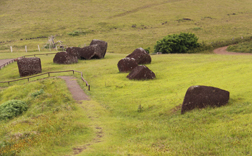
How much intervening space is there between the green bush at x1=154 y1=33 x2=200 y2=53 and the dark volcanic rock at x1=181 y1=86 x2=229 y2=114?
132ft

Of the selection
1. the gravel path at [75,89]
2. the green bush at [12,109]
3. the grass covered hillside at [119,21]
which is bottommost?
the green bush at [12,109]

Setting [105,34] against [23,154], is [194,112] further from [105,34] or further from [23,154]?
[105,34]

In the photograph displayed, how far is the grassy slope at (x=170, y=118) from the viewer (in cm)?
1010

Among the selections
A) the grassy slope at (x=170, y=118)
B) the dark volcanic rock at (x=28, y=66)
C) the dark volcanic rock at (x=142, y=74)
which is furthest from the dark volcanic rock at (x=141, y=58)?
the dark volcanic rock at (x=28, y=66)

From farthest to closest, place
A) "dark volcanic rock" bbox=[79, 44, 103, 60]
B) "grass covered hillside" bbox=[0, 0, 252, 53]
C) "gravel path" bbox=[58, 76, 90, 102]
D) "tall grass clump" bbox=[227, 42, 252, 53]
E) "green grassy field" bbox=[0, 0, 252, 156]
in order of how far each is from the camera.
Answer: "grass covered hillside" bbox=[0, 0, 252, 53] < "tall grass clump" bbox=[227, 42, 252, 53] < "dark volcanic rock" bbox=[79, 44, 103, 60] < "gravel path" bbox=[58, 76, 90, 102] < "green grassy field" bbox=[0, 0, 252, 156]

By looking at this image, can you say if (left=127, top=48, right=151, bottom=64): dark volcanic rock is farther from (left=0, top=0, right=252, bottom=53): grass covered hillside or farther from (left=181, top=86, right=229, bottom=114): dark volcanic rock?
(left=0, top=0, right=252, bottom=53): grass covered hillside

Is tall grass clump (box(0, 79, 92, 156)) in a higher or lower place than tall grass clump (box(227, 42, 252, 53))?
lower

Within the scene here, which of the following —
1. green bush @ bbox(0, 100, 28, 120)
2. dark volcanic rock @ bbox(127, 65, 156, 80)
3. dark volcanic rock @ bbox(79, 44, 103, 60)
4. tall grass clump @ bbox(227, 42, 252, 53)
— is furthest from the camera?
tall grass clump @ bbox(227, 42, 252, 53)

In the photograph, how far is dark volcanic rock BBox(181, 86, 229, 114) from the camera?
15195mm

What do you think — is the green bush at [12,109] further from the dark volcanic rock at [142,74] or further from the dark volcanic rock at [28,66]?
the dark volcanic rock at [28,66]

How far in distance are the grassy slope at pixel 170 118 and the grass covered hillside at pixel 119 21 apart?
43933 millimetres

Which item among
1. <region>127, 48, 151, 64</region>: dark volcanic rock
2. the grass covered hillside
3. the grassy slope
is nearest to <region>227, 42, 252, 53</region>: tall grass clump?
the grass covered hillside

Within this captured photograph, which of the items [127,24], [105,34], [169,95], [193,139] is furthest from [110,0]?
[193,139]

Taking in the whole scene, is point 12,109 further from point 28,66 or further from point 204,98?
point 28,66
